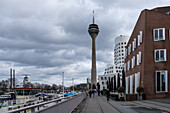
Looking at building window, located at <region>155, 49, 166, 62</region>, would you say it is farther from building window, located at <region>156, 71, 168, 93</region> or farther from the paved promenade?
the paved promenade

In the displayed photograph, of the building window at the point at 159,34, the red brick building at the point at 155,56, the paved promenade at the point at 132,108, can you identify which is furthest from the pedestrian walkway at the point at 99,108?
the building window at the point at 159,34

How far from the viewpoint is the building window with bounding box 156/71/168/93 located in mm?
32272

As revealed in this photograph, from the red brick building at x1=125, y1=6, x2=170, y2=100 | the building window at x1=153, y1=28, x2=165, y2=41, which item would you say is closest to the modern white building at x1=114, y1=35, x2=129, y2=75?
the red brick building at x1=125, y1=6, x2=170, y2=100

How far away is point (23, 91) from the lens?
163 ft

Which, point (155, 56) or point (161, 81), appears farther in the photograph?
Result: point (155, 56)

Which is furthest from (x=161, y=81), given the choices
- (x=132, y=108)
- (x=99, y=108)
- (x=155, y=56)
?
(x=99, y=108)

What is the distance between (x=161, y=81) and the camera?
1286 inches

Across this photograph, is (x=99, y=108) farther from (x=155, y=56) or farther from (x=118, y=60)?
(x=118, y=60)

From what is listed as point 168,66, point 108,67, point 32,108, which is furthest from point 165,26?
point 108,67

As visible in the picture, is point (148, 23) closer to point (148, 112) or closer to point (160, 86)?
point (160, 86)

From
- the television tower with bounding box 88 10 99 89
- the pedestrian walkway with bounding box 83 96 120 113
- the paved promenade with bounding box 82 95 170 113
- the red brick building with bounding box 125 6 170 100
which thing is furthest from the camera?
the television tower with bounding box 88 10 99 89

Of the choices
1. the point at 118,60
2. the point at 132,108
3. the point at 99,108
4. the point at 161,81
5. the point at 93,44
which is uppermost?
the point at 93,44

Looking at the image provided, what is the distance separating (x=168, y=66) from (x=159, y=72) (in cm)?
154

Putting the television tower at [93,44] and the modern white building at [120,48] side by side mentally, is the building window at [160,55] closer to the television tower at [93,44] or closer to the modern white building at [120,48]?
the television tower at [93,44]
